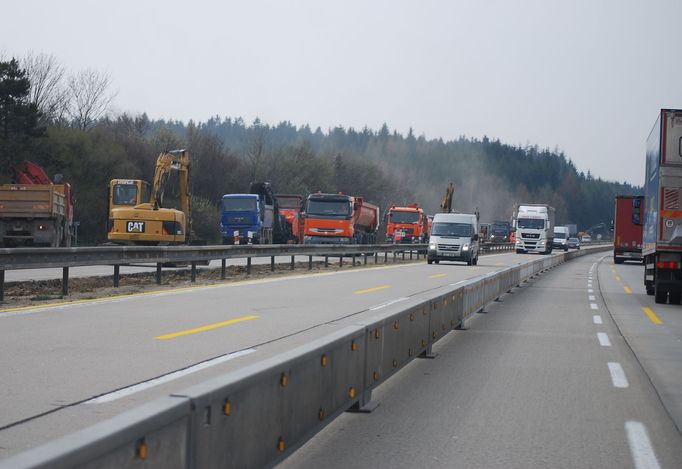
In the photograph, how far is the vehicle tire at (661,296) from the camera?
20266 millimetres

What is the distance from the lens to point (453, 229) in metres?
39.5

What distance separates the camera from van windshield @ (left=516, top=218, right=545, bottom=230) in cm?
6544

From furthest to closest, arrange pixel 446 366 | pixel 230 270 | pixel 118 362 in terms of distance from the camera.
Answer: pixel 230 270, pixel 446 366, pixel 118 362

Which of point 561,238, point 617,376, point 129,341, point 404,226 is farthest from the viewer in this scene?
point 561,238

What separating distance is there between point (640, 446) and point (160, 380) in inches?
158

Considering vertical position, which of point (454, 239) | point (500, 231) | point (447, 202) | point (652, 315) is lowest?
point (652, 315)

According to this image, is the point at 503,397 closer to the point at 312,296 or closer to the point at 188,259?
the point at 312,296

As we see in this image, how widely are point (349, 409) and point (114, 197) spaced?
26.1m

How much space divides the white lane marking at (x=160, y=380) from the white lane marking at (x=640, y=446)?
152 inches

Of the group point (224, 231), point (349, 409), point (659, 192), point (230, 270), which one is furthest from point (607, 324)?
point (224, 231)

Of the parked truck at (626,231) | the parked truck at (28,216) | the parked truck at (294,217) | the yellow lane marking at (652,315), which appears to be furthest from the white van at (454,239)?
the yellow lane marking at (652,315)

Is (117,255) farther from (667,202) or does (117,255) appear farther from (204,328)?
(667,202)

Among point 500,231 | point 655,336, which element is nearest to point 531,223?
point 500,231

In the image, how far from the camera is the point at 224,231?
154 ft
